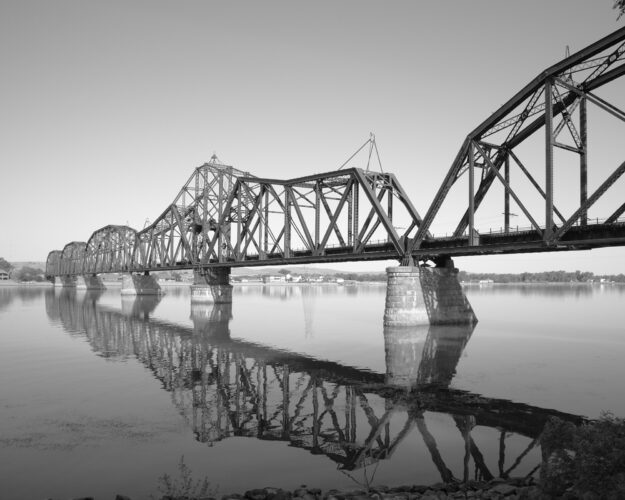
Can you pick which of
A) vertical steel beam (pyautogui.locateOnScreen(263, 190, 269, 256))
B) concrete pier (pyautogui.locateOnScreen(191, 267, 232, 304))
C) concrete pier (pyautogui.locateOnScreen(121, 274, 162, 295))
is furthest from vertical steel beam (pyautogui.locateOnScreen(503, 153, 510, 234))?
concrete pier (pyautogui.locateOnScreen(121, 274, 162, 295))

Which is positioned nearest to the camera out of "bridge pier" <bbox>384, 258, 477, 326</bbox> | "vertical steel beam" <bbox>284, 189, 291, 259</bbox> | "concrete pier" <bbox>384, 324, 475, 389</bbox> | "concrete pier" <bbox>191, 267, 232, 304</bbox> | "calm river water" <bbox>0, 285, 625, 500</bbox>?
"calm river water" <bbox>0, 285, 625, 500</bbox>

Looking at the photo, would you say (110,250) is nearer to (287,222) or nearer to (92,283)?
(92,283)

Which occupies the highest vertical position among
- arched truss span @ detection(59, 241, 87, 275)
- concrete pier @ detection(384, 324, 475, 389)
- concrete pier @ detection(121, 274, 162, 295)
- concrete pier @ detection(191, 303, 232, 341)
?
Answer: arched truss span @ detection(59, 241, 87, 275)

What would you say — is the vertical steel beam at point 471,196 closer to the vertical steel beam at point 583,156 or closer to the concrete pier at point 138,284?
the vertical steel beam at point 583,156

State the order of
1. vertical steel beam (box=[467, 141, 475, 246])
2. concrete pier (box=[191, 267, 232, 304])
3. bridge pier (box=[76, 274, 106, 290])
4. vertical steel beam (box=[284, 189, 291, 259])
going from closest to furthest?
vertical steel beam (box=[467, 141, 475, 246]) < vertical steel beam (box=[284, 189, 291, 259]) < concrete pier (box=[191, 267, 232, 304]) < bridge pier (box=[76, 274, 106, 290])

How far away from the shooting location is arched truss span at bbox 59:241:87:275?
183 meters

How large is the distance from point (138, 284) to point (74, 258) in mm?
81020

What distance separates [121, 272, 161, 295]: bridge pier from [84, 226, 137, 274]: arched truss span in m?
2.68

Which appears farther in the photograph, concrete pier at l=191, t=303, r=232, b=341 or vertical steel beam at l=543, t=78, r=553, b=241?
concrete pier at l=191, t=303, r=232, b=341

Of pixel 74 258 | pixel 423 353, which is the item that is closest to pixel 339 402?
pixel 423 353

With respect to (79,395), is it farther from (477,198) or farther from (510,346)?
(477,198)

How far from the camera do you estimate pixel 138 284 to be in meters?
126

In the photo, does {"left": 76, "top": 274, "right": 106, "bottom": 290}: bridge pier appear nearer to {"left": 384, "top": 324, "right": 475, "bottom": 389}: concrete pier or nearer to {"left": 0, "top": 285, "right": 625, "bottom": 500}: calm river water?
{"left": 0, "top": 285, "right": 625, "bottom": 500}: calm river water

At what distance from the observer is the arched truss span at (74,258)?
183 metres
